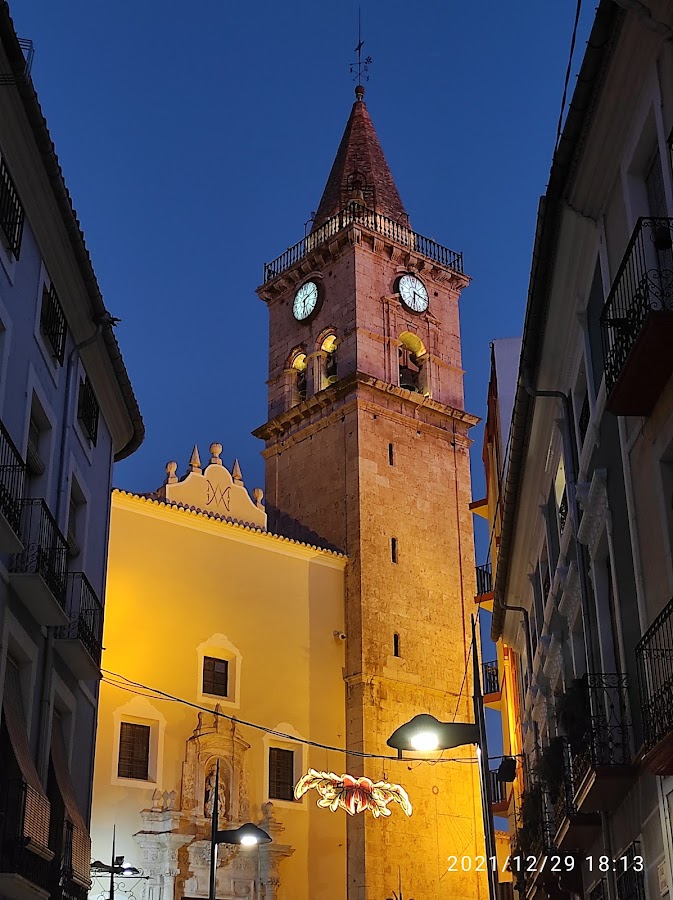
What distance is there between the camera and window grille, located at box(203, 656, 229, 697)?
32.4 metres

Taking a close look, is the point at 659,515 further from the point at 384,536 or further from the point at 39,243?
the point at 384,536

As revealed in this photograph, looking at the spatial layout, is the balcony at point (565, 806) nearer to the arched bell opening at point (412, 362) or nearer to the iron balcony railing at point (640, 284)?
the iron balcony railing at point (640, 284)

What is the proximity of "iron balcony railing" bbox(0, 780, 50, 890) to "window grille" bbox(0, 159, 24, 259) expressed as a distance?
5560 mm

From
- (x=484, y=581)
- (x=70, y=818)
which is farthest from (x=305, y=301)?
(x=70, y=818)

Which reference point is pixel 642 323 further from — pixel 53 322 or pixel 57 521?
pixel 57 521

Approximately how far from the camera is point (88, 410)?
16938mm

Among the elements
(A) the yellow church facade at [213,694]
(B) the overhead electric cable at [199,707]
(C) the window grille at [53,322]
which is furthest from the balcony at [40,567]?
(B) the overhead electric cable at [199,707]

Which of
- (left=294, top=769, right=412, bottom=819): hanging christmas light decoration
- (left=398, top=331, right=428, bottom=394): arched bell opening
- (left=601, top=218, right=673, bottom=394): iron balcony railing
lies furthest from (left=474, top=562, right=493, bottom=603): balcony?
(left=601, top=218, right=673, bottom=394): iron balcony railing

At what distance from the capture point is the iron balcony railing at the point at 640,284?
29.6 ft

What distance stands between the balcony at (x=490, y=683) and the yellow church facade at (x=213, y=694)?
5020mm

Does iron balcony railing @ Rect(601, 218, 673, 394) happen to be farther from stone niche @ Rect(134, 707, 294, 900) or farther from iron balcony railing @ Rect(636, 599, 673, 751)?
stone niche @ Rect(134, 707, 294, 900)

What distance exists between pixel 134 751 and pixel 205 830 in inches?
107

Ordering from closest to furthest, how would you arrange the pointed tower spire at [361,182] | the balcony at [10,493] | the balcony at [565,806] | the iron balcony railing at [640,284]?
the iron balcony railing at [640,284] < the balcony at [10,493] < the balcony at [565,806] < the pointed tower spire at [361,182]

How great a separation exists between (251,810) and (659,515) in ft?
79.1
